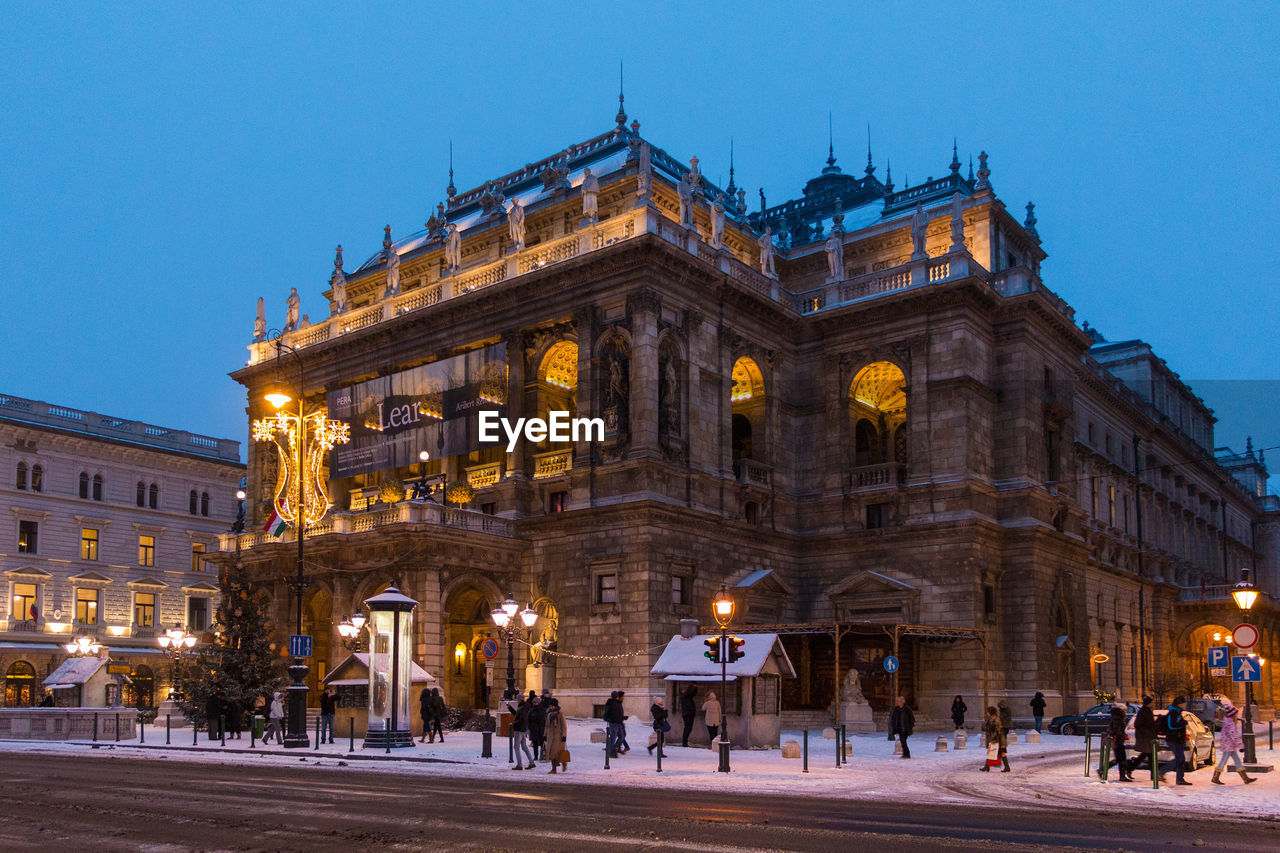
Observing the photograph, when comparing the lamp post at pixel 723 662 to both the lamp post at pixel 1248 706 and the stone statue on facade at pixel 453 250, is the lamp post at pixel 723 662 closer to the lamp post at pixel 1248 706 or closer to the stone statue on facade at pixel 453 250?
the lamp post at pixel 1248 706

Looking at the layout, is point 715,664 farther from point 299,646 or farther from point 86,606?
point 86,606

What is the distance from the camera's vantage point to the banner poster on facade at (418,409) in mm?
→ 48281

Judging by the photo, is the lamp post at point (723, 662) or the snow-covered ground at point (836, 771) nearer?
the snow-covered ground at point (836, 771)

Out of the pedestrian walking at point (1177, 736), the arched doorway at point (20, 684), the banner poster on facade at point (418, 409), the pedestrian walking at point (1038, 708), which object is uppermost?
the banner poster on facade at point (418, 409)

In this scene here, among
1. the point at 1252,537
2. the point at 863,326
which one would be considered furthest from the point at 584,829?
the point at 1252,537

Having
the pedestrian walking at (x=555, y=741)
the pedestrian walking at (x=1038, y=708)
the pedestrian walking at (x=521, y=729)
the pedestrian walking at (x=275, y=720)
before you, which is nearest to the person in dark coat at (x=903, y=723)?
the pedestrian walking at (x=555, y=741)

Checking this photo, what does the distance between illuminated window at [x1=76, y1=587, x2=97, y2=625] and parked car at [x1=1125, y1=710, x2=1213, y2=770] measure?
2154 inches

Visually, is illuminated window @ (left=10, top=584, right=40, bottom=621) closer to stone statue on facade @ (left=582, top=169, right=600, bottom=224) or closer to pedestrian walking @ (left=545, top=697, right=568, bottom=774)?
stone statue on facade @ (left=582, top=169, right=600, bottom=224)

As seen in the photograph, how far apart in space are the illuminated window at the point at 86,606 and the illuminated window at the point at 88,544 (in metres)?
1.85

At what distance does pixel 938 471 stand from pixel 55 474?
46271mm

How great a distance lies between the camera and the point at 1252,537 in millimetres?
97438

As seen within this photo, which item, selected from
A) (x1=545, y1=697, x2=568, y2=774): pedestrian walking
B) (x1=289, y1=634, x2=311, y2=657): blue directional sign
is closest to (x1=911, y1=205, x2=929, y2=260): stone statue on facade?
(x1=289, y1=634, x2=311, y2=657): blue directional sign

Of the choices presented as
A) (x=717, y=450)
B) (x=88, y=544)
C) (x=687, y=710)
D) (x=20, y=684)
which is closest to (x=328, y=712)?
(x=687, y=710)

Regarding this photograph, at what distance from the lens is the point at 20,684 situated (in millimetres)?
60906
